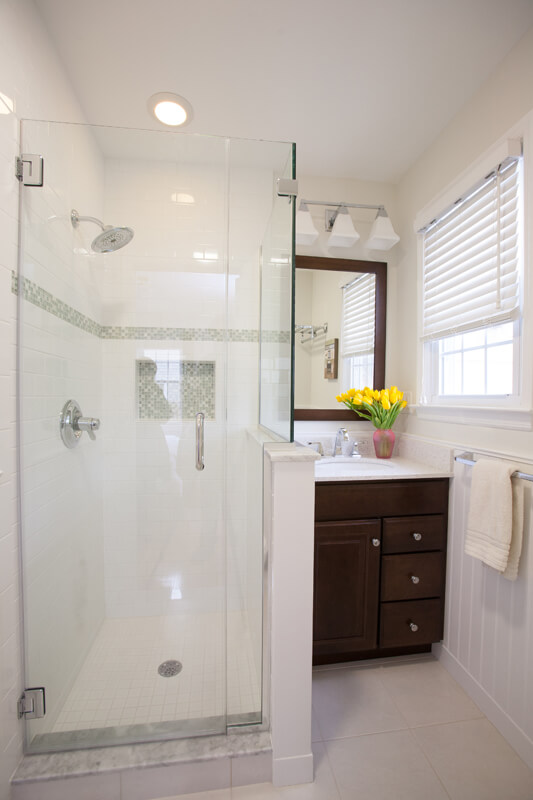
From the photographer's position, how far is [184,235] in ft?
4.86

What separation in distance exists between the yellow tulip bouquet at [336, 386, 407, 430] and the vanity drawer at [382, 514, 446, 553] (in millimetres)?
549

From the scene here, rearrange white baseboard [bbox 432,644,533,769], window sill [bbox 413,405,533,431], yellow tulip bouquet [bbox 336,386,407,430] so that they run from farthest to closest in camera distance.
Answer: yellow tulip bouquet [bbox 336,386,407,430]
window sill [bbox 413,405,533,431]
white baseboard [bbox 432,644,533,769]

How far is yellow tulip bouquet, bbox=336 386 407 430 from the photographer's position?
1935mm

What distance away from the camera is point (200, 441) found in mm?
1476

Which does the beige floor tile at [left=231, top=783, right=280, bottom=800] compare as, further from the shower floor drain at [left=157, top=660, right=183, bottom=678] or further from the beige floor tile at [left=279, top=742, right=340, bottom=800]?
the shower floor drain at [left=157, top=660, right=183, bottom=678]

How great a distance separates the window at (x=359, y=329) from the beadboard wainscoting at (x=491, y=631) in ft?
2.57

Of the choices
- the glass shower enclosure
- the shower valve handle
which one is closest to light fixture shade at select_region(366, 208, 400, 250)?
the glass shower enclosure

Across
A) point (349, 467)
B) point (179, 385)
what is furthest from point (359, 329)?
point (179, 385)

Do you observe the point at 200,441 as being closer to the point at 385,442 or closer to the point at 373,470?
the point at 373,470

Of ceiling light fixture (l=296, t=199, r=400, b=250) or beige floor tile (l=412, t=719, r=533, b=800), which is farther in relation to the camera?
ceiling light fixture (l=296, t=199, r=400, b=250)

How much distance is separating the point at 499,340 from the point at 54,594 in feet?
6.63

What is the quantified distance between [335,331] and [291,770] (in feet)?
6.25

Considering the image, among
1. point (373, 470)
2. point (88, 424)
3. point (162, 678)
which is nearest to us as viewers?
point (162, 678)

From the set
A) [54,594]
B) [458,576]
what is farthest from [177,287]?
[458,576]
